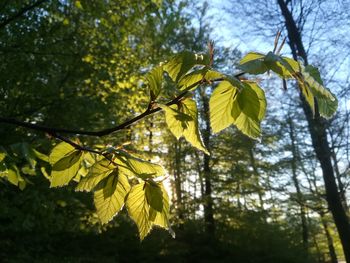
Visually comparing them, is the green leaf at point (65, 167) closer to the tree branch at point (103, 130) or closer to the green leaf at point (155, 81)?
the tree branch at point (103, 130)

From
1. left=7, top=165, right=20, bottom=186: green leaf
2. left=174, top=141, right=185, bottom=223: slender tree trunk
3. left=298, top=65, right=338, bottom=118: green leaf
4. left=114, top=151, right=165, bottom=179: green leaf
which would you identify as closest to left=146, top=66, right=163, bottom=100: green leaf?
left=114, top=151, right=165, bottom=179: green leaf

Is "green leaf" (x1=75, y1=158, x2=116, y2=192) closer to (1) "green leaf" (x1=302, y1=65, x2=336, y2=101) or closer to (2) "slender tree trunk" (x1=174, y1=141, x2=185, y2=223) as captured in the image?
(1) "green leaf" (x1=302, y1=65, x2=336, y2=101)

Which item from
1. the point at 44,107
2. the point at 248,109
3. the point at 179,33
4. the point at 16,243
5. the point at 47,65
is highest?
the point at 179,33

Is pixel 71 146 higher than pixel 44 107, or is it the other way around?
pixel 44 107

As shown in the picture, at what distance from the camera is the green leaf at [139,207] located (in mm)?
853

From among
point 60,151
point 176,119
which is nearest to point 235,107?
point 176,119

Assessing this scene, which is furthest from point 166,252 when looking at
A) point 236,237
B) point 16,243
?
point 16,243

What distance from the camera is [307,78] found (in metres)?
0.70

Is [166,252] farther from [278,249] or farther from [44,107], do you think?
[44,107]

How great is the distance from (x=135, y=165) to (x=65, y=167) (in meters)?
0.22

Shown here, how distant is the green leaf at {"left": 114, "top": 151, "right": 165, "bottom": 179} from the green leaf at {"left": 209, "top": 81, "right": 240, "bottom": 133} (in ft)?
0.59

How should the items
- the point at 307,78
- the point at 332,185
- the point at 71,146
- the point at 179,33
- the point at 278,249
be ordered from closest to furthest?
the point at 307,78 < the point at 71,146 < the point at 332,185 < the point at 278,249 < the point at 179,33

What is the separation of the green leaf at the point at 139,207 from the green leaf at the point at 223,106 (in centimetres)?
23

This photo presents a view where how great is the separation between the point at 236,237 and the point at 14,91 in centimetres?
1217
